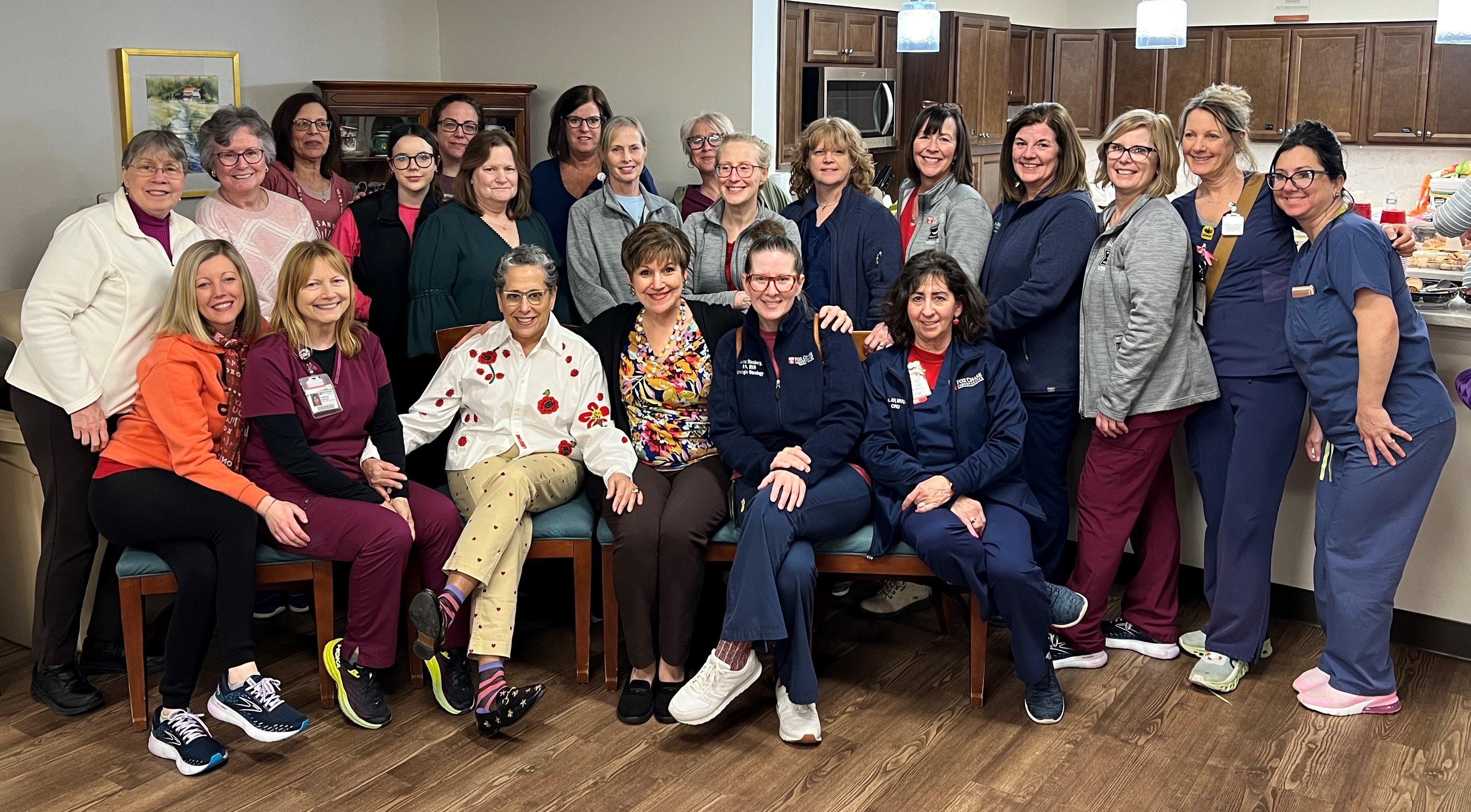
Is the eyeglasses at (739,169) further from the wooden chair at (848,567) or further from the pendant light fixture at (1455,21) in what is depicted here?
the pendant light fixture at (1455,21)

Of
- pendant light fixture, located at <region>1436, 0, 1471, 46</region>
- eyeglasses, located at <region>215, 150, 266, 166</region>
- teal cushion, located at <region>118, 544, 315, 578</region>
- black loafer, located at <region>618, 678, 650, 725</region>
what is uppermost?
pendant light fixture, located at <region>1436, 0, 1471, 46</region>

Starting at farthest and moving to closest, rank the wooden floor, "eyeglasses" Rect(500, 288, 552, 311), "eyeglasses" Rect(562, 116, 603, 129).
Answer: "eyeglasses" Rect(562, 116, 603, 129) < "eyeglasses" Rect(500, 288, 552, 311) < the wooden floor

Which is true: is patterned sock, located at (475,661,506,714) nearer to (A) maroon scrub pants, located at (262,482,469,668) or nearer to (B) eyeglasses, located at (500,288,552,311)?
(A) maroon scrub pants, located at (262,482,469,668)

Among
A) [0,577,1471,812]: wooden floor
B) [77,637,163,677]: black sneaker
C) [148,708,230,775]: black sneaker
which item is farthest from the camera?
[77,637,163,677]: black sneaker

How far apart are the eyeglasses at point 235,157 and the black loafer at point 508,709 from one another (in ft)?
5.39

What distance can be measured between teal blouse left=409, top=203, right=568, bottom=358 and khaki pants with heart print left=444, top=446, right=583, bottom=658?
578 millimetres

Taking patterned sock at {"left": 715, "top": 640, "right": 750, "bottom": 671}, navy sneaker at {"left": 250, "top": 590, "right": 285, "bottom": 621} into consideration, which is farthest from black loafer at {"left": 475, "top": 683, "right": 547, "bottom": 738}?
navy sneaker at {"left": 250, "top": 590, "right": 285, "bottom": 621}

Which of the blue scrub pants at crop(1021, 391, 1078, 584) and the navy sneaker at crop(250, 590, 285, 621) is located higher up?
the blue scrub pants at crop(1021, 391, 1078, 584)

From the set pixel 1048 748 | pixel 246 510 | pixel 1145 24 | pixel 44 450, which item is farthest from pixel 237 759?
pixel 1145 24

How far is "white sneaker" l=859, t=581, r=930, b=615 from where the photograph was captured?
3.76 meters

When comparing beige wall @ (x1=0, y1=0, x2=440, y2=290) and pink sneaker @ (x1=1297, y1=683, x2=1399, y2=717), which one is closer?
pink sneaker @ (x1=1297, y1=683, x2=1399, y2=717)

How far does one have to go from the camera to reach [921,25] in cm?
519

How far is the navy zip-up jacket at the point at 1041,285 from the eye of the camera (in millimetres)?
3244

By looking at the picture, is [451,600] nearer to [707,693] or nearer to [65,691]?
[707,693]
